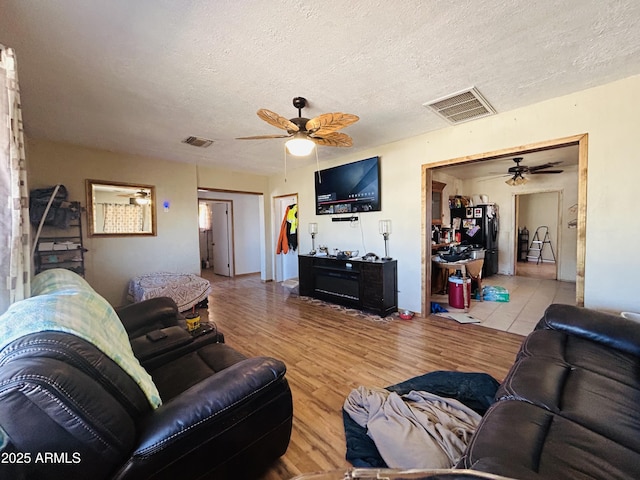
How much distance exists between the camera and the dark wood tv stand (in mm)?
3824

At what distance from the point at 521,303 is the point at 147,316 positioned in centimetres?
512

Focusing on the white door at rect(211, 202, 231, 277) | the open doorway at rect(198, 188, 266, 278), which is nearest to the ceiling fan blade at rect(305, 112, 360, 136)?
the open doorway at rect(198, 188, 266, 278)

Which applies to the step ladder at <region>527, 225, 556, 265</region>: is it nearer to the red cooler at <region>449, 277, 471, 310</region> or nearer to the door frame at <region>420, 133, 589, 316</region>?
the red cooler at <region>449, 277, 471, 310</region>

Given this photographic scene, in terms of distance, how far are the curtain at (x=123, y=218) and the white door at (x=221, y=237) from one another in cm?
270

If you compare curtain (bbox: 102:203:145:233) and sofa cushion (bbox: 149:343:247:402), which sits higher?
curtain (bbox: 102:203:145:233)

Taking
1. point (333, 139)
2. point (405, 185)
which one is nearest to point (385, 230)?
point (405, 185)

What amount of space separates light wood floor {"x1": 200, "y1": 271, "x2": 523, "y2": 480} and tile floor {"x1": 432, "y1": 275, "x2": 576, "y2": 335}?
0.36m

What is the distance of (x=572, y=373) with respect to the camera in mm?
1407

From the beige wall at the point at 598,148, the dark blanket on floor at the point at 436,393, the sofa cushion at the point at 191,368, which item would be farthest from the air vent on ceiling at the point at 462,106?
the sofa cushion at the point at 191,368

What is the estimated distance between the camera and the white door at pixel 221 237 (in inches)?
282

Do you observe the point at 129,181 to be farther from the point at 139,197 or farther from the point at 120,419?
the point at 120,419

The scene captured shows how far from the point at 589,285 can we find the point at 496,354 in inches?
43.3

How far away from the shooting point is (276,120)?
228cm

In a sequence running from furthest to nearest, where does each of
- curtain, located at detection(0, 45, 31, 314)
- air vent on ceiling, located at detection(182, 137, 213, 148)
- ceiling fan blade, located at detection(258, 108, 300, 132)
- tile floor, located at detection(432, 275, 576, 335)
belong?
air vent on ceiling, located at detection(182, 137, 213, 148) < tile floor, located at detection(432, 275, 576, 335) < ceiling fan blade, located at detection(258, 108, 300, 132) < curtain, located at detection(0, 45, 31, 314)
